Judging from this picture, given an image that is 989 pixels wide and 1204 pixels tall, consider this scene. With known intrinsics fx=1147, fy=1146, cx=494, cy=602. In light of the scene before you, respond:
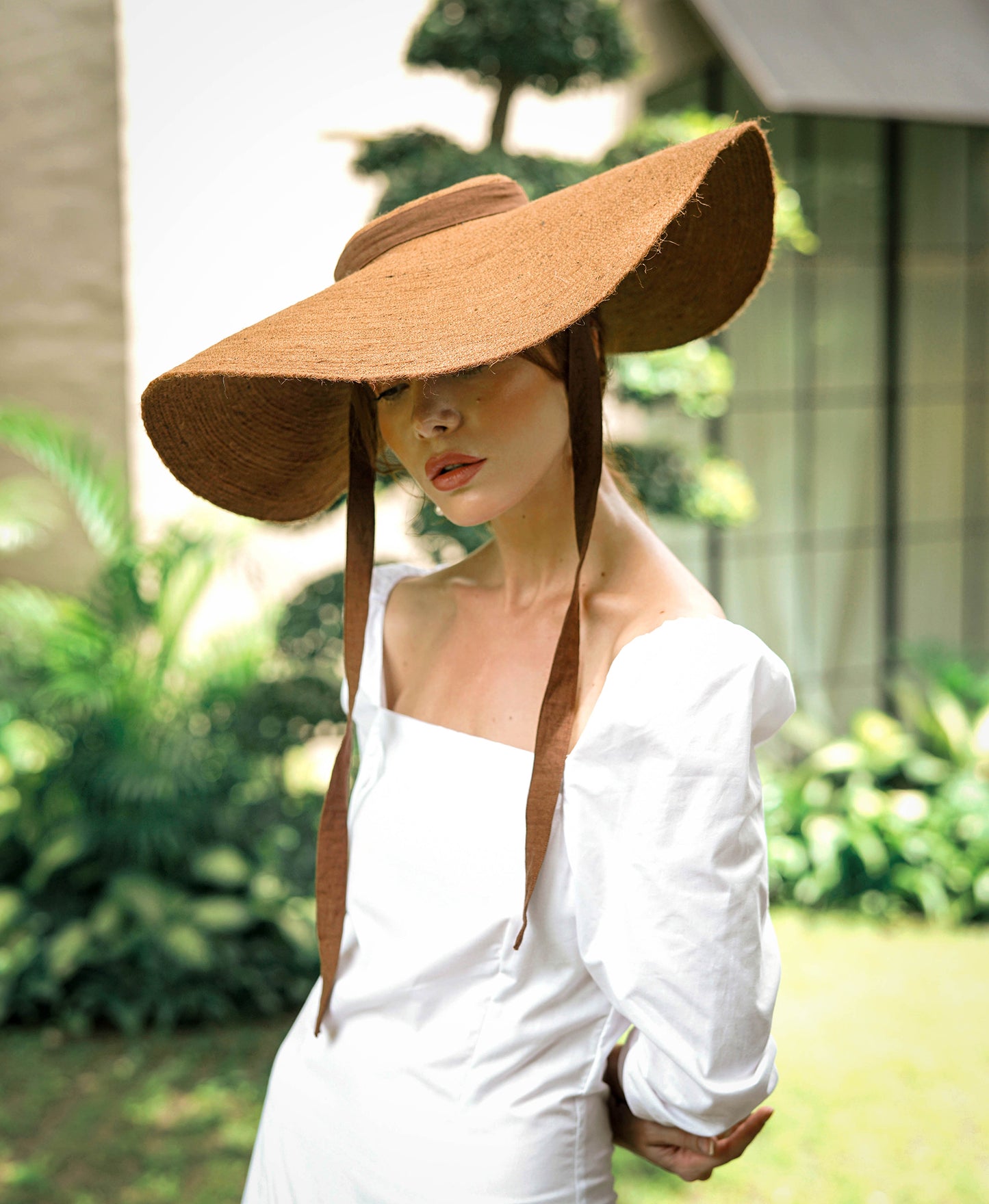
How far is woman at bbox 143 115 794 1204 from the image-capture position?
35.0 inches

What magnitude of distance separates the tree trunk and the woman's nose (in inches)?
96.0

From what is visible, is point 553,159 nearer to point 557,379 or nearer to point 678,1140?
point 557,379

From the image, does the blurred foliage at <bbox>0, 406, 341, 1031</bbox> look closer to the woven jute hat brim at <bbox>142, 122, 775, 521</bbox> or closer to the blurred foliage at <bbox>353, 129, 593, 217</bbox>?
the blurred foliage at <bbox>353, 129, 593, 217</bbox>

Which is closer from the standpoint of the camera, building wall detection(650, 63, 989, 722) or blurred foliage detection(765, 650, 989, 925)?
blurred foliage detection(765, 650, 989, 925)

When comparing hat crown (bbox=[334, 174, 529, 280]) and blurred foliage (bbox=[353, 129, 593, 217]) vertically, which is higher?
blurred foliage (bbox=[353, 129, 593, 217])

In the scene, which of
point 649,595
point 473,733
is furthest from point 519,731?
point 649,595

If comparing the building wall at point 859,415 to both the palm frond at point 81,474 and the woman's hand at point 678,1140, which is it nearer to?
the palm frond at point 81,474

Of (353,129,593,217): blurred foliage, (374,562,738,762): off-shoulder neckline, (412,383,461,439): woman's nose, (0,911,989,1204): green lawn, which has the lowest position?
(0,911,989,1204): green lawn

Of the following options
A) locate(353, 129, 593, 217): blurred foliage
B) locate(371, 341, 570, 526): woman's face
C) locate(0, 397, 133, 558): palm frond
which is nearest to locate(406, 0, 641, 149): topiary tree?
locate(353, 129, 593, 217): blurred foliage

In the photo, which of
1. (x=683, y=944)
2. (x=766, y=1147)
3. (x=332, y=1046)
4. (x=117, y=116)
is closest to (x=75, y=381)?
(x=117, y=116)

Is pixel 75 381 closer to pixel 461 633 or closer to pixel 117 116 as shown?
pixel 117 116

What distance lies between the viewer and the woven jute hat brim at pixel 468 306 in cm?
86

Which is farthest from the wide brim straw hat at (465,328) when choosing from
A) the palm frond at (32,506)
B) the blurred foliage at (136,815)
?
the palm frond at (32,506)

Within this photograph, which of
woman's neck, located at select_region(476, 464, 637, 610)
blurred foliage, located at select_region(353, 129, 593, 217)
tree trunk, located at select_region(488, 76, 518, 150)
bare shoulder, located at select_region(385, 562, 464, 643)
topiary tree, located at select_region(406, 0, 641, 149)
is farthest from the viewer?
tree trunk, located at select_region(488, 76, 518, 150)
